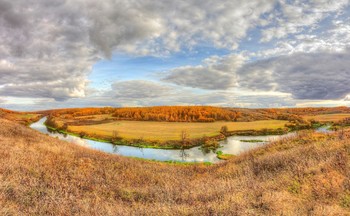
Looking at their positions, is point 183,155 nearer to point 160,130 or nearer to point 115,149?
point 115,149

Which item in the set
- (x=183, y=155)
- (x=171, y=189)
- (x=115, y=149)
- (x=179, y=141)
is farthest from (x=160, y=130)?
(x=171, y=189)

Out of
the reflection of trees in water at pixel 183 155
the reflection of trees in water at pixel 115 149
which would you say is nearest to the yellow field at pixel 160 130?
the reflection of trees in water at pixel 115 149

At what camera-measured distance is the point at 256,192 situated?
9305mm

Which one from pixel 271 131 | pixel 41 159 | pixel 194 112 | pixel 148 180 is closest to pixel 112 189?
pixel 148 180

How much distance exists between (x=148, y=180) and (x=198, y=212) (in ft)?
25.8

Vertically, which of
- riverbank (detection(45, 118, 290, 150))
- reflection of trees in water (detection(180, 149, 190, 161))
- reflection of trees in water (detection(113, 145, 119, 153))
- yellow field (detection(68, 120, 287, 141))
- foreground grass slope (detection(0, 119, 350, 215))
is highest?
foreground grass slope (detection(0, 119, 350, 215))

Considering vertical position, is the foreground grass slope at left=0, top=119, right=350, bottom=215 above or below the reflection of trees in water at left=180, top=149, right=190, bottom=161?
above

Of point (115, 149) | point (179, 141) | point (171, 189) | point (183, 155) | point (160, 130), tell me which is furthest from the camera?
point (160, 130)

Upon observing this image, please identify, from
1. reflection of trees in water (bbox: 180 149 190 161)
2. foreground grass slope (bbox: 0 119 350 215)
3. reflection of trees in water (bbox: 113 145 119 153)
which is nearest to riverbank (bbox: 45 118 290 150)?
reflection of trees in water (bbox: 113 145 119 153)

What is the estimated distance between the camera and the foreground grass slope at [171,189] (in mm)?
7645

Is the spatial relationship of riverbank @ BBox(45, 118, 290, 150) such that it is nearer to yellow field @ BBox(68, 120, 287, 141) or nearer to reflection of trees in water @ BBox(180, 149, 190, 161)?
yellow field @ BBox(68, 120, 287, 141)

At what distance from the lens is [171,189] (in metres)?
10.9

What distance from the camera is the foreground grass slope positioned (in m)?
7.64

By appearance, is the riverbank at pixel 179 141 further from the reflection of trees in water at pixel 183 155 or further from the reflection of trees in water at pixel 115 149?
the reflection of trees in water at pixel 183 155
